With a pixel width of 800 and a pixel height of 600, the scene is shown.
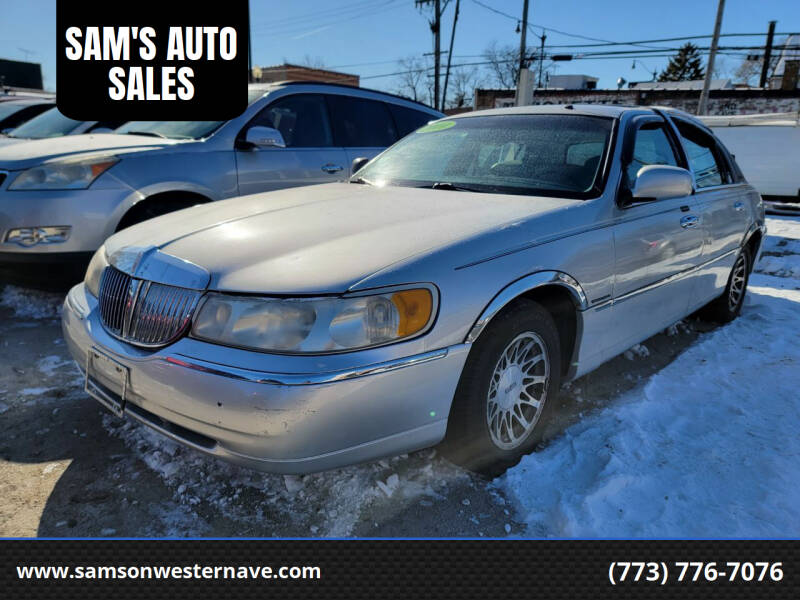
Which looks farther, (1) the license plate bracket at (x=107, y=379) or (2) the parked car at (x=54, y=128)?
(2) the parked car at (x=54, y=128)

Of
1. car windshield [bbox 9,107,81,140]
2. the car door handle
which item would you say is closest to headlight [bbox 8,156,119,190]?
car windshield [bbox 9,107,81,140]

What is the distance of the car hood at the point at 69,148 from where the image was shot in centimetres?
398

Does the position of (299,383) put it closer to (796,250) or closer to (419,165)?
(419,165)

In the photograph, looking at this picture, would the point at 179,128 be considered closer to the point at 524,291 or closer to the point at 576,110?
the point at 576,110

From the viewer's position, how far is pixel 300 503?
224 centimetres

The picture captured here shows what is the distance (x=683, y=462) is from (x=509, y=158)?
172 cm

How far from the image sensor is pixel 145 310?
6.81 ft

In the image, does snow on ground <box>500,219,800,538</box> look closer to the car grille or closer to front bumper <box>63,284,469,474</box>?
front bumper <box>63,284,469,474</box>

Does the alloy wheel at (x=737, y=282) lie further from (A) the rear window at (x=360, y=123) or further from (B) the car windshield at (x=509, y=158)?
(A) the rear window at (x=360, y=123)

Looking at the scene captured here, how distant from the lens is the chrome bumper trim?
175 centimetres

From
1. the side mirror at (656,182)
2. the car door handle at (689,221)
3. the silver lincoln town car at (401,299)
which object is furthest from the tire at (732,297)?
the side mirror at (656,182)

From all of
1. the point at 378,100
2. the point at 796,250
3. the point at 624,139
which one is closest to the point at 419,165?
the point at 624,139

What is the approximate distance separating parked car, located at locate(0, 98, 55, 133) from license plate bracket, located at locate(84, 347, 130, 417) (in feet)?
26.3

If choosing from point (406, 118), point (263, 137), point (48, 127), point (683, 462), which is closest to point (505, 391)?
point (683, 462)
